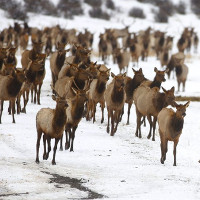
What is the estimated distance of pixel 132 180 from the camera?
386 inches

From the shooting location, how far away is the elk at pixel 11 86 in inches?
574

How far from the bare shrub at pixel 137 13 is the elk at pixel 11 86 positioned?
4399cm

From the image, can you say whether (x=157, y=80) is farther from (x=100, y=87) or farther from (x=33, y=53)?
(x=33, y=53)

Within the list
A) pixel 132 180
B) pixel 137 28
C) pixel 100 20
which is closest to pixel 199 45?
pixel 137 28

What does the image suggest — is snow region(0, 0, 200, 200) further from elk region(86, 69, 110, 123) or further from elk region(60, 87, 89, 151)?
elk region(60, 87, 89, 151)

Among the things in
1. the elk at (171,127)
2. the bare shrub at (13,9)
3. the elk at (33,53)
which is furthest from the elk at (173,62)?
the bare shrub at (13,9)

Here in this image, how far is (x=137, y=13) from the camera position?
190ft

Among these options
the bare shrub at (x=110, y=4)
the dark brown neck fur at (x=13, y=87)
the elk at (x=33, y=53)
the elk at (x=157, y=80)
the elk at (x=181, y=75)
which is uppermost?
the bare shrub at (x=110, y=4)

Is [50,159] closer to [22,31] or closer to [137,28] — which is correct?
[22,31]

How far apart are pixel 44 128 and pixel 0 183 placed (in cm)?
205

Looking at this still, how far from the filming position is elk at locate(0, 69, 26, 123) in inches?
574

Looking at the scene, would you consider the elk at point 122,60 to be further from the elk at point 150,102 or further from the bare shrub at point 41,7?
the bare shrub at point 41,7

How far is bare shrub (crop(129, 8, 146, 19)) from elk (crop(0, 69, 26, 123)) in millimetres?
43995

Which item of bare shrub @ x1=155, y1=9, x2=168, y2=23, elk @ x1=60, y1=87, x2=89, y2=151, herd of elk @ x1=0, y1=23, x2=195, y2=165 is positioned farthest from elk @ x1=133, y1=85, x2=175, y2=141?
bare shrub @ x1=155, y1=9, x2=168, y2=23
